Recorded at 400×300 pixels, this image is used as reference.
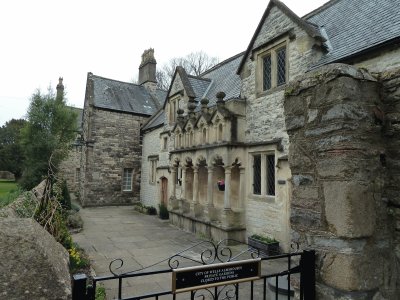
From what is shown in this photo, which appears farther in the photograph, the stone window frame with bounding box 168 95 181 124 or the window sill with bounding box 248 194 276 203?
the stone window frame with bounding box 168 95 181 124

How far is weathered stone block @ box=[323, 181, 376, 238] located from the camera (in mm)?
2730

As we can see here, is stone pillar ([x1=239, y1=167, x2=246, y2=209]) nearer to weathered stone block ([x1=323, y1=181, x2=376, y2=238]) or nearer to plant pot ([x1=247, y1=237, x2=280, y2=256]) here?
plant pot ([x1=247, y1=237, x2=280, y2=256])

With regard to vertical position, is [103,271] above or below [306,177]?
below

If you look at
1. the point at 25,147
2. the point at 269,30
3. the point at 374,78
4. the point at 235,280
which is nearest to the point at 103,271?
the point at 235,280

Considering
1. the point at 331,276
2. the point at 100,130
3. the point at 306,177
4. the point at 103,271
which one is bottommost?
the point at 103,271

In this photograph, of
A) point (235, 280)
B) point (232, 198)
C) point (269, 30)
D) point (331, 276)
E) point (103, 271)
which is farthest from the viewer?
point (232, 198)

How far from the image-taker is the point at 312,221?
307 cm

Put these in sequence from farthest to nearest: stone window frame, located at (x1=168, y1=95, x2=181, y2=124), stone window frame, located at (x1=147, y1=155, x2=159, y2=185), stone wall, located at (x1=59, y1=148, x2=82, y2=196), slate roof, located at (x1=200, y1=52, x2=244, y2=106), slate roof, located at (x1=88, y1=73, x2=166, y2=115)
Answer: stone wall, located at (x1=59, y1=148, x2=82, y2=196), slate roof, located at (x1=88, y1=73, x2=166, y2=115), stone window frame, located at (x1=147, y1=155, x2=159, y2=185), stone window frame, located at (x1=168, y1=95, x2=181, y2=124), slate roof, located at (x1=200, y1=52, x2=244, y2=106)

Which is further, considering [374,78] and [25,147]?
[25,147]

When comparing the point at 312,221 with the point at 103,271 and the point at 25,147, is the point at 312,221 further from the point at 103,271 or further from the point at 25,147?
the point at 25,147

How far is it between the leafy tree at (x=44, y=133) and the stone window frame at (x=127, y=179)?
480cm

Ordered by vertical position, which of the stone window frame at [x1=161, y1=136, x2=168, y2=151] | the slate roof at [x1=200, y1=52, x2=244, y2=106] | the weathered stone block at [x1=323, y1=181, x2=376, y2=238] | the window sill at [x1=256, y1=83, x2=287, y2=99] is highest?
the slate roof at [x1=200, y1=52, x2=244, y2=106]

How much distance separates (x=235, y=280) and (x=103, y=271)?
20.9 ft

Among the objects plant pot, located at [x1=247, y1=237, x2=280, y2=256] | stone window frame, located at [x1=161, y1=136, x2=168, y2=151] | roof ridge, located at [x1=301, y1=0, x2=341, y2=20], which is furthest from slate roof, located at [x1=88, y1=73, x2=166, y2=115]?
plant pot, located at [x1=247, y1=237, x2=280, y2=256]
